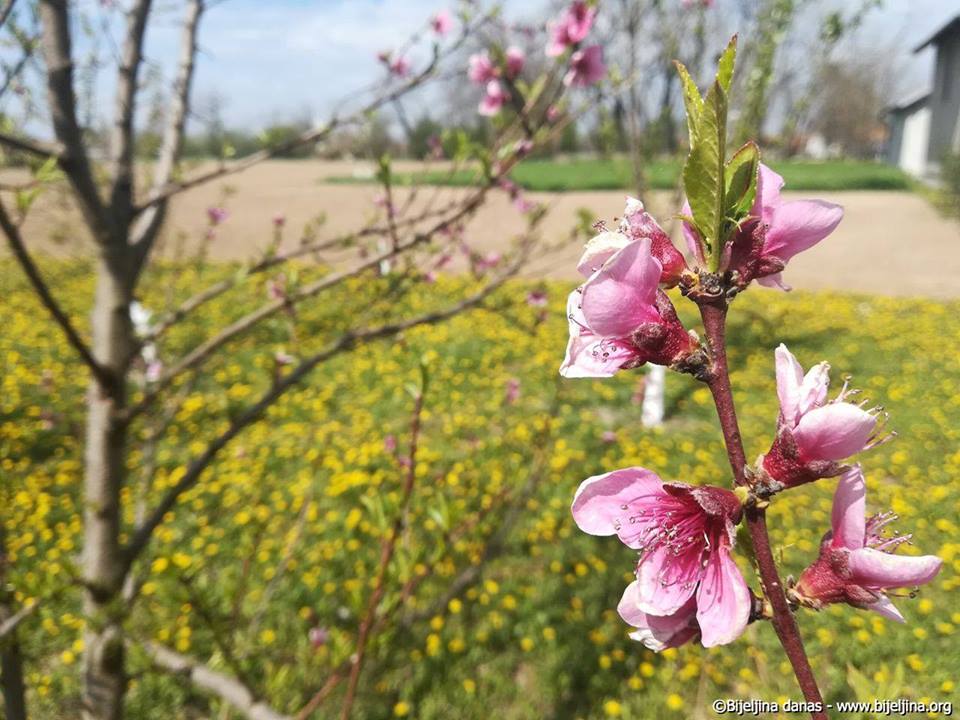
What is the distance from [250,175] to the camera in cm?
3522

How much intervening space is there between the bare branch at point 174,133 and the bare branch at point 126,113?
0.08 metres

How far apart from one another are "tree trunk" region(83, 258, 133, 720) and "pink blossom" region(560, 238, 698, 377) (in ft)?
4.80

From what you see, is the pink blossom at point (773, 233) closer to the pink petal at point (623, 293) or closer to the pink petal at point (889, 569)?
the pink petal at point (623, 293)

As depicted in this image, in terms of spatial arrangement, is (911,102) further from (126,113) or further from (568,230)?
(126,113)

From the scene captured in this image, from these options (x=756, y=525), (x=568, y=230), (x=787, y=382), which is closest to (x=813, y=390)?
(x=787, y=382)

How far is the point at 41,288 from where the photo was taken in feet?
4.56

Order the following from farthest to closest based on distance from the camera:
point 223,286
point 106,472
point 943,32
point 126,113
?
point 943,32, point 223,286, point 126,113, point 106,472

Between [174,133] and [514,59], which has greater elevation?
[514,59]

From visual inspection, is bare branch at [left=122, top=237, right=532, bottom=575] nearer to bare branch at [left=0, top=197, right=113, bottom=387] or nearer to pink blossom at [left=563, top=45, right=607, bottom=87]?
bare branch at [left=0, top=197, right=113, bottom=387]

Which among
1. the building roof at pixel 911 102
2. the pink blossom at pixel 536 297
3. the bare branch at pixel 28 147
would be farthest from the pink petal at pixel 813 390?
the building roof at pixel 911 102

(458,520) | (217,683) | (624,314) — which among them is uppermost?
(624,314)

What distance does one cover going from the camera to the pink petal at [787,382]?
615 millimetres

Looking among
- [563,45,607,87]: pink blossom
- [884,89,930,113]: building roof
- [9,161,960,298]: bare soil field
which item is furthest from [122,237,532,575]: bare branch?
[884,89,930,113]: building roof

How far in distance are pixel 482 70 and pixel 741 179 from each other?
7.67ft
